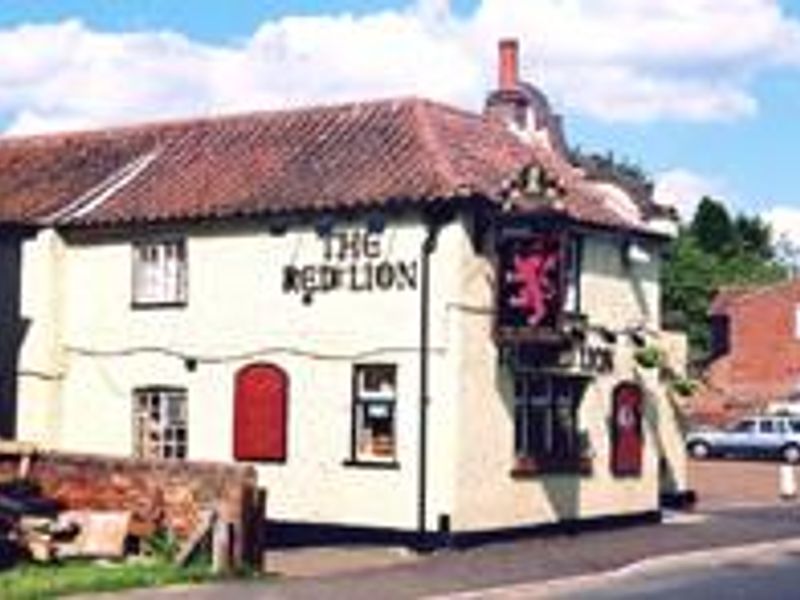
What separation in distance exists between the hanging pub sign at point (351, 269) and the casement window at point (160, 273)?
2240mm

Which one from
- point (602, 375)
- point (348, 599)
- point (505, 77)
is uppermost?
point (505, 77)

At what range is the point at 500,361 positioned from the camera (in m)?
29.4

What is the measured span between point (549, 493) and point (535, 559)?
3.74 meters

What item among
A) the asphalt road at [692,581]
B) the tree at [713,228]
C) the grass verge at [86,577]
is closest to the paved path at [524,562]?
the asphalt road at [692,581]

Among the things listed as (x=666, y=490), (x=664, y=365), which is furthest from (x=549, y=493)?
(x=666, y=490)

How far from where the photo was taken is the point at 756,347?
A: 7412 cm

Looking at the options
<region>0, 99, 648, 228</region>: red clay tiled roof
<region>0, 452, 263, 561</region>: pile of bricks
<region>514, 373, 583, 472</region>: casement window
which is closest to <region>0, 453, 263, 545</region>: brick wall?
<region>0, 452, 263, 561</region>: pile of bricks

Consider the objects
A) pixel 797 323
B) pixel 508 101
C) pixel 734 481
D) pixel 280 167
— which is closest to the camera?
pixel 280 167

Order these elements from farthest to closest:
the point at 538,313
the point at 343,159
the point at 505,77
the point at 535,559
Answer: the point at 505,77 → the point at 343,159 → the point at 538,313 → the point at 535,559

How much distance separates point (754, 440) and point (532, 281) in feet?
110

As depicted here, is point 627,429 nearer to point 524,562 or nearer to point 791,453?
point 524,562

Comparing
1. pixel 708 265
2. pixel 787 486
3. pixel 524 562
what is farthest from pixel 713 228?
pixel 524 562

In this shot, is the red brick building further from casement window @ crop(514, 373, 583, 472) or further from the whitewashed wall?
casement window @ crop(514, 373, 583, 472)

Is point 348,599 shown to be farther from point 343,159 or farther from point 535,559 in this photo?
point 343,159
